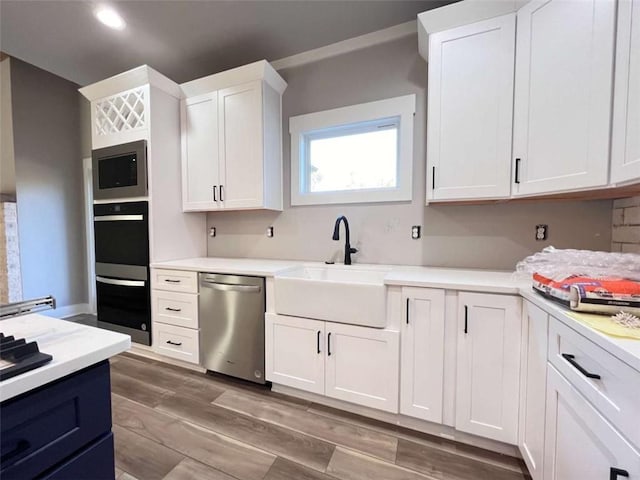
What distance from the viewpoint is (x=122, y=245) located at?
8.11 feet

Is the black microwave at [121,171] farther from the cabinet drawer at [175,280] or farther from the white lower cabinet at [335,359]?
the white lower cabinet at [335,359]

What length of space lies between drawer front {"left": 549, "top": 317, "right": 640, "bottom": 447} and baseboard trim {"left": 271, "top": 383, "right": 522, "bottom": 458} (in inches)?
29.5

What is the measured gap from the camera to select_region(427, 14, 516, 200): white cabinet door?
158cm

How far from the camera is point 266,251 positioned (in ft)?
8.88

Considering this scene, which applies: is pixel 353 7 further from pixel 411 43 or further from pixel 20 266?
pixel 20 266

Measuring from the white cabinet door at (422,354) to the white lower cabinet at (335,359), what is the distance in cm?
6

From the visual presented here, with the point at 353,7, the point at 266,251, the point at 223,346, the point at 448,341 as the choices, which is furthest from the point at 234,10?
the point at 448,341

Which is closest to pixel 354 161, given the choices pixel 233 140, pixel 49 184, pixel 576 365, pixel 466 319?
pixel 233 140

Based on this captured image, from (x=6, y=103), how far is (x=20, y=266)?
1.86 meters

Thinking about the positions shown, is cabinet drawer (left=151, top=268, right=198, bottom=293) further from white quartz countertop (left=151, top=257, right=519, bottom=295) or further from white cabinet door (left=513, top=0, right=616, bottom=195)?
white cabinet door (left=513, top=0, right=616, bottom=195)

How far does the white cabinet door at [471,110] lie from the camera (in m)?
1.58

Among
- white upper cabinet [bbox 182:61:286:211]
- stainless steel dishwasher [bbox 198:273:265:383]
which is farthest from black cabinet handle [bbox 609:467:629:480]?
white upper cabinet [bbox 182:61:286:211]

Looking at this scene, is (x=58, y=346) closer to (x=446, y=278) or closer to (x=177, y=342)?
(x=446, y=278)

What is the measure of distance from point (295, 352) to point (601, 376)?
1.49 metres
